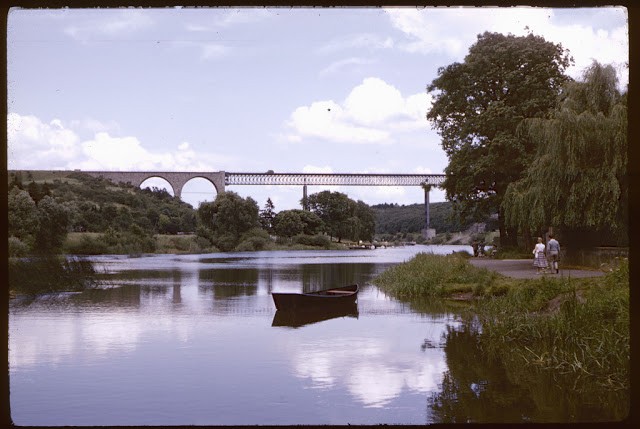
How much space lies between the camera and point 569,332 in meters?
12.0

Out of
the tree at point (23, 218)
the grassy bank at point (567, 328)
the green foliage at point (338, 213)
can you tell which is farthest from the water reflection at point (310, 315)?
the green foliage at point (338, 213)

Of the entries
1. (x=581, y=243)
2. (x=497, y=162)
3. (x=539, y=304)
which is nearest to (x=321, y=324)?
(x=539, y=304)

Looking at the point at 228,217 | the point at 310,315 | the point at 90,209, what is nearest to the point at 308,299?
the point at 310,315

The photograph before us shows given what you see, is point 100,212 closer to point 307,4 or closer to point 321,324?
point 321,324

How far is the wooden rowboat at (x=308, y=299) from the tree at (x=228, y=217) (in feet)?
192

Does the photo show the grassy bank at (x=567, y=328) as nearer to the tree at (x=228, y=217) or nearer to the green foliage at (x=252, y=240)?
the tree at (x=228, y=217)

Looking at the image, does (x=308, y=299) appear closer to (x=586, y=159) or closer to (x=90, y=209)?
(x=586, y=159)

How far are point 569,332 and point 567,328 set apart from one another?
0.36 feet

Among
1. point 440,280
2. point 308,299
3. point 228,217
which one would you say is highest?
point 228,217

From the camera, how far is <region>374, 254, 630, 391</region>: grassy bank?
10633 millimetres

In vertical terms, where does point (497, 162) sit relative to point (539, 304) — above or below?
above

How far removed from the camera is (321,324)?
20.9 m

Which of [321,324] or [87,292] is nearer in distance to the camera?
[321,324]

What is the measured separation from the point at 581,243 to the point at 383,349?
13985mm
